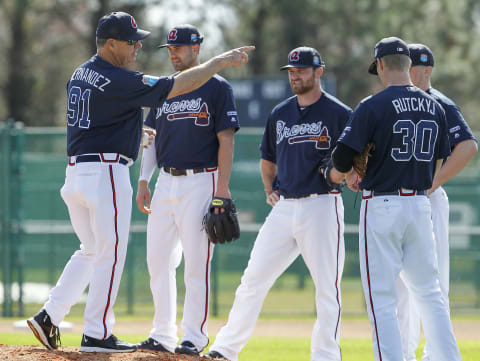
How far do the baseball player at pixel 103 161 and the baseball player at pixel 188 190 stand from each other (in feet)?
1.48

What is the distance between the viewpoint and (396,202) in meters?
4.64

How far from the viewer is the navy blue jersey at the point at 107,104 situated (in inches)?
194

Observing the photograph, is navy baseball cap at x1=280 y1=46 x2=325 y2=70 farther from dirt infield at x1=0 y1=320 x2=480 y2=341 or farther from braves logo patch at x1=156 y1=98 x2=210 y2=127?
dirt infield at x1=0 y1=320 x2=480 y2=341

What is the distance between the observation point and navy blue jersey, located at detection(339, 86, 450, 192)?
4625mm

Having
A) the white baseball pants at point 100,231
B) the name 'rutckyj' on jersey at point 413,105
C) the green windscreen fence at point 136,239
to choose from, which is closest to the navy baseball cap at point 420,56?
the name 'rutckyj' on jersey at point 413,105

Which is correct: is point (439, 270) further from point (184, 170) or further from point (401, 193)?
point (184, 170)

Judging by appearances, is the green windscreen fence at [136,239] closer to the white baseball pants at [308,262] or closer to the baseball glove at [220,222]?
the white baseball pants at [308,262]

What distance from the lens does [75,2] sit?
26109 mm

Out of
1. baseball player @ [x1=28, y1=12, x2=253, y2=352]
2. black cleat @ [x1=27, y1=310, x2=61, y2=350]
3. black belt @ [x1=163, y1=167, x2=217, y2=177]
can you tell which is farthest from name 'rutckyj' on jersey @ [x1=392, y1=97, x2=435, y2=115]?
black cleat @ [x1=27, y1=310, x2=61, y2=350]

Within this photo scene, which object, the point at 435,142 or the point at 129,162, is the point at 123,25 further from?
the point at 435,142

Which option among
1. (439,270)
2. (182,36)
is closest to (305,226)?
(439,270)

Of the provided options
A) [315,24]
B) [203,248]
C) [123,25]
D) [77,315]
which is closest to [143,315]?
[77,315]

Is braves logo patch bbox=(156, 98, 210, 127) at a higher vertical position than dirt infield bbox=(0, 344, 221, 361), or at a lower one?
higher

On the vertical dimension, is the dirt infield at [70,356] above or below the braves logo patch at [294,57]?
below
